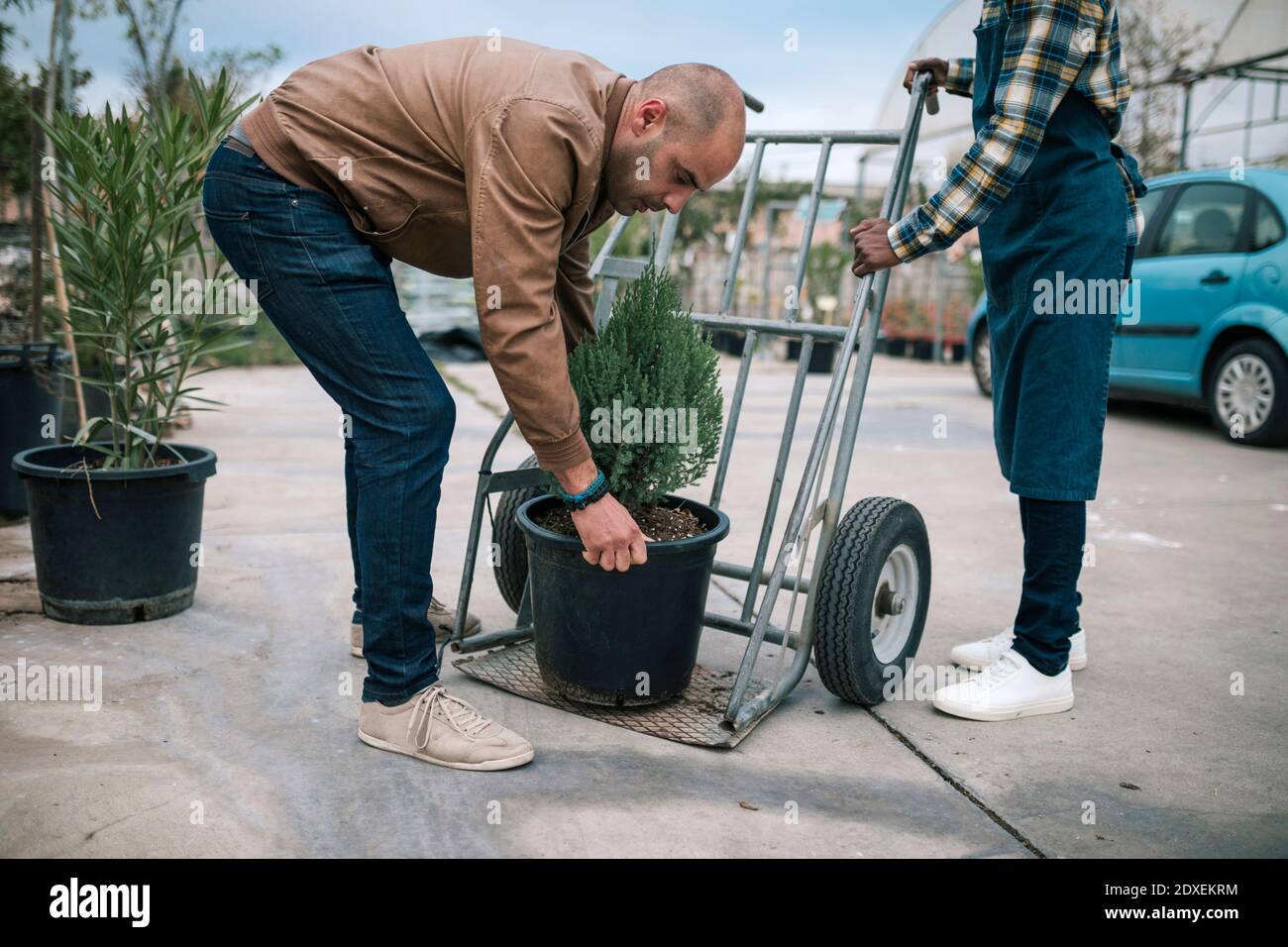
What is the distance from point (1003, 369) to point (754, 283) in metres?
13.7

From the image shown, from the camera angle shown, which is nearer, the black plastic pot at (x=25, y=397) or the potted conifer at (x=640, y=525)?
the potted conifer at (x=640, y=525)

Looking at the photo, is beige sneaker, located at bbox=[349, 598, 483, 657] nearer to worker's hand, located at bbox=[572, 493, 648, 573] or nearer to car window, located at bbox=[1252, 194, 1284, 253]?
worker's hand, located at bbox=[572, 493, 648, 573]

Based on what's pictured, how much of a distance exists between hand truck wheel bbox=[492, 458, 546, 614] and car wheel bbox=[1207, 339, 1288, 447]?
504cm

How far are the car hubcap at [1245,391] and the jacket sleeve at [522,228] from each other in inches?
220

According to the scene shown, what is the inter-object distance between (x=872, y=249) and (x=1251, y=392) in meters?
4.91

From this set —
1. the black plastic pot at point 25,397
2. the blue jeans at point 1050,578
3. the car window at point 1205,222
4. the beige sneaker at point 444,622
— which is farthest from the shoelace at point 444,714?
the car window at point 1205,222

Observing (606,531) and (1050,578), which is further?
(1050,578)

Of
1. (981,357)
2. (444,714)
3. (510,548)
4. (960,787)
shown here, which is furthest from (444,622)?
(981,357)

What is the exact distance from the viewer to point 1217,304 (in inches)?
252

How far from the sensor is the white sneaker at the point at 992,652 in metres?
2.94

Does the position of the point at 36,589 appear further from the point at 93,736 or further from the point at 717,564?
the point at 717,564

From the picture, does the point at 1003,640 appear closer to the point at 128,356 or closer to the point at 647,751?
the point at 647,751

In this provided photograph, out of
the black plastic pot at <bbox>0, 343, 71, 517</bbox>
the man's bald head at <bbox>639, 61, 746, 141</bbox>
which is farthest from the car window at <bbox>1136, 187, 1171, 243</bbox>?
the black plastic pot at <bbox>0, 343, 71, 517</bbox>

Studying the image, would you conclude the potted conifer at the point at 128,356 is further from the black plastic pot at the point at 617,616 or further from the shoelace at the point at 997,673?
the shoelace at the point at 997,673
